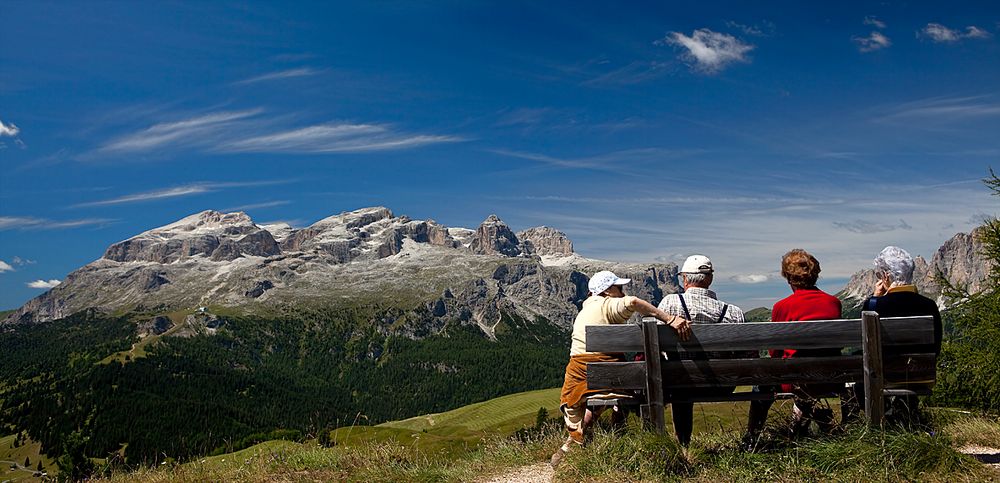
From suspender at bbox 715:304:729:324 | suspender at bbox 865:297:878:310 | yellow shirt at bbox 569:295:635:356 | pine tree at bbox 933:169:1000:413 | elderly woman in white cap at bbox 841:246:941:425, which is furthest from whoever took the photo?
pine tree at bbox 933:169:1000:413

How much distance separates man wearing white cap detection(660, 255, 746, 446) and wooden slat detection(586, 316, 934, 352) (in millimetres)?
882

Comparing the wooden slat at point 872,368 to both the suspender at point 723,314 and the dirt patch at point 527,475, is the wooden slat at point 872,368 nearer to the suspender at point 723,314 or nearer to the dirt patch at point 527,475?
the suspender at point 723,314

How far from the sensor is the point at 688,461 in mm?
7629

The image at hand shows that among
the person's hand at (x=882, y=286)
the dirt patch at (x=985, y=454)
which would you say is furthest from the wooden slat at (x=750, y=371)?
the dirt patch at (x=985, y=454)

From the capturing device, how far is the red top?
8.19m

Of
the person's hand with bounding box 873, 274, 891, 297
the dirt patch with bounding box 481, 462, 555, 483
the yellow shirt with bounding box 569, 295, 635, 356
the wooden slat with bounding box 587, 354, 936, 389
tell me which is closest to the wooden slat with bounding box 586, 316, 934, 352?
the wooden slat with bounding box 587, 354, 936, 389

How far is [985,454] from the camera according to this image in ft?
29.3

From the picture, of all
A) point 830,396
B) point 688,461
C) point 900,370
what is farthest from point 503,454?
point 900,370

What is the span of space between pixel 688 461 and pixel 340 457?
198 inches

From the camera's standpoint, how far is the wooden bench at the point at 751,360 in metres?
7.44

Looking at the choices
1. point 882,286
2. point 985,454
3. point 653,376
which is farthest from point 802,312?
point 985,454

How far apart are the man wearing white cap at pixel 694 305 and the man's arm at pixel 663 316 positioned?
0.60 meters

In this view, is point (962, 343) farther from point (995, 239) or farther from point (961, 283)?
point (995, 239)

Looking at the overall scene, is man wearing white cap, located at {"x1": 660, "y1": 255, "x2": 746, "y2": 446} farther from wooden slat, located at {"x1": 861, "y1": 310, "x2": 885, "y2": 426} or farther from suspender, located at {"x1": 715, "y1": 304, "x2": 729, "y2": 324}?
wooden slat, located at {"x1": 861, "y1": 310, "x2": 885, "y2": 426}
